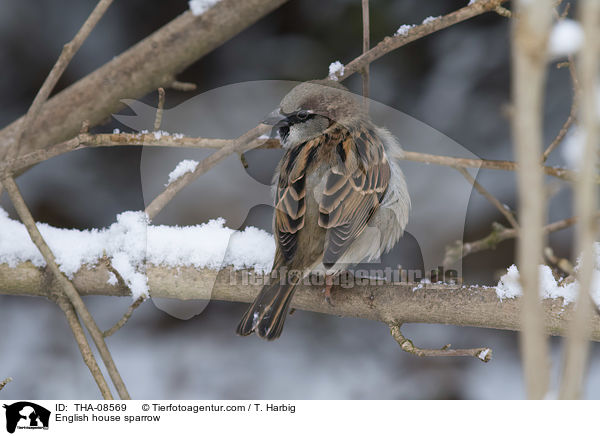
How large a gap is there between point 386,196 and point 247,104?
112 centimetres

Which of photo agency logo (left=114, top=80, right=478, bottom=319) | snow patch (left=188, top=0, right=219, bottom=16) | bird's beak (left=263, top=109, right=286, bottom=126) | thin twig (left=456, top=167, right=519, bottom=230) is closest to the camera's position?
thin twig (left=456, top=167, right=519, bottom=230)

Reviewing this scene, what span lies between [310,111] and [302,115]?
0.18ft

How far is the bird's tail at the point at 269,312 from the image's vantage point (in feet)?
6.97

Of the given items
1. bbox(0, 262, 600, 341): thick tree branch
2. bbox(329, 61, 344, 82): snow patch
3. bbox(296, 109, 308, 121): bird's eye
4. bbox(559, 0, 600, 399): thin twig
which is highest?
bbox(329, 61, 344, 82): snow patch

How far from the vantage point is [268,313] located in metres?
2.14

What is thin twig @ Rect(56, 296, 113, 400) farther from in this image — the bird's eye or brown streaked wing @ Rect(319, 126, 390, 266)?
the bird's eye

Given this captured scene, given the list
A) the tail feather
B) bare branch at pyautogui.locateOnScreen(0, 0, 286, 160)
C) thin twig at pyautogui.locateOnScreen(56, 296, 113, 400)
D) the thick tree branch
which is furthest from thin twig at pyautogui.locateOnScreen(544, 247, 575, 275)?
bare branch at pyautogui.locateOnScreen(0, 0, 286, 160)

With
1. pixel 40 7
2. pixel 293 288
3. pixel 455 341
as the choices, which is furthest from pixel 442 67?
pixel 40 7

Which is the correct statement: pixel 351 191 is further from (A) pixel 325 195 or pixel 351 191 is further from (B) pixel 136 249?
(B) pixel 136 249

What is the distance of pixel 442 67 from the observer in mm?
3430

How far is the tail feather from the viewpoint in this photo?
212cm

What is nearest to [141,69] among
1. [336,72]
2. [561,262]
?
[336,72]

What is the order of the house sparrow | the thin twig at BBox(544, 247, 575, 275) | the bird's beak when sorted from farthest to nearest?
1. the bird's beak
2. the house sparrow
3. the thin twig at BBox(544, 247, 575, 275)
